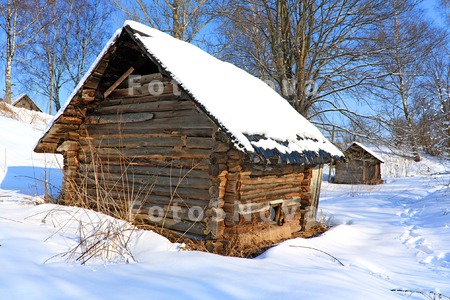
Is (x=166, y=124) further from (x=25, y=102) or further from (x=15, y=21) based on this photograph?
(x=25, y=102)

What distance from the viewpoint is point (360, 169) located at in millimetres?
21609

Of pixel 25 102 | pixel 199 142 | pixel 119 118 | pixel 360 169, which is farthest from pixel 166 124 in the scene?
pixel 25 102

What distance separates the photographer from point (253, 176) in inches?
229

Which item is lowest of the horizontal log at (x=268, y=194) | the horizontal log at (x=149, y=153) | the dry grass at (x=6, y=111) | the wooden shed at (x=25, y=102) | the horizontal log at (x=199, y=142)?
the horizontal log at (x=268, y=194)

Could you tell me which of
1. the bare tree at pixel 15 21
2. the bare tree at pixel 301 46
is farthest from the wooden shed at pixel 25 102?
the bare tree at pixel 301 46

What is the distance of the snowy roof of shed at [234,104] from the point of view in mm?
4875

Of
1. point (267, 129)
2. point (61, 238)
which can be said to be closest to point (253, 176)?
point (267, 129)

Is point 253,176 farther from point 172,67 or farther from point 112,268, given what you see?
point 112,268

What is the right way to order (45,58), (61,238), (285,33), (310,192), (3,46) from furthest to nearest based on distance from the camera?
(45,58)
(3,46)
(285,33)
(310,192)
(61,238)

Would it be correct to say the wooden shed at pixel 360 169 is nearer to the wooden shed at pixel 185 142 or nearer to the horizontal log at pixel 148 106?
the wooden shed at pixel 185 142

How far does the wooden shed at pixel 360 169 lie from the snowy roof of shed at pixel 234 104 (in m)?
14.9

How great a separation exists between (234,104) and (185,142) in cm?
110

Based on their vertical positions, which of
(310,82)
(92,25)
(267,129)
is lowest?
(267,129)

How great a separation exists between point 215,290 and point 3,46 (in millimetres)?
23666
